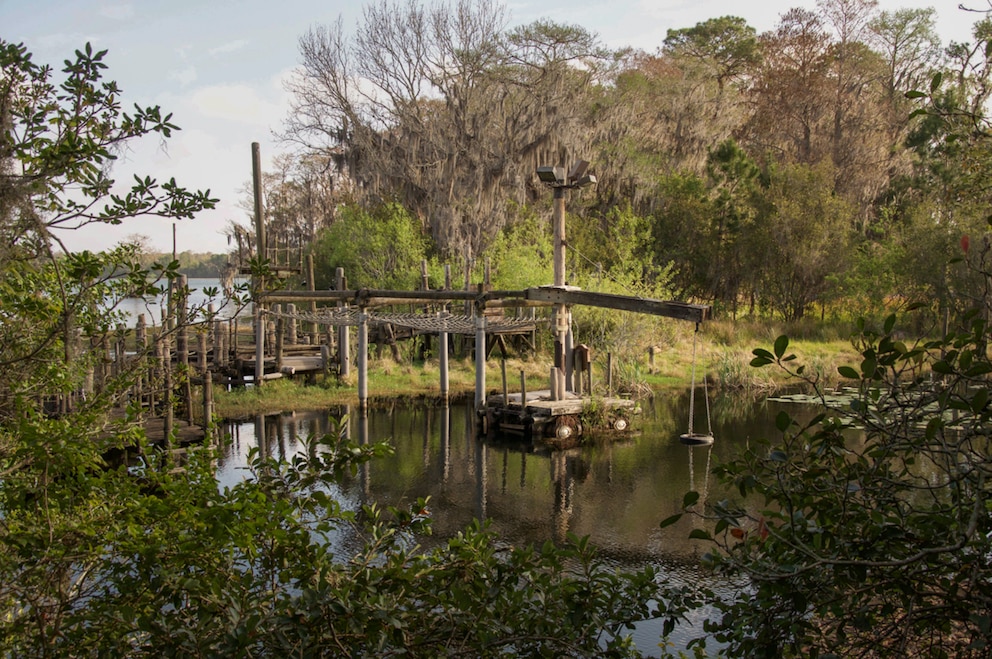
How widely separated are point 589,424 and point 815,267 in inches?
685

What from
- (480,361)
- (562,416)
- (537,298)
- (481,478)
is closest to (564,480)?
(481,478)

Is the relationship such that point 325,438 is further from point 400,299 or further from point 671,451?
point 400,299

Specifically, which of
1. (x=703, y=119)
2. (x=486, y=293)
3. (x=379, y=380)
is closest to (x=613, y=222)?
(x=703, y=119)

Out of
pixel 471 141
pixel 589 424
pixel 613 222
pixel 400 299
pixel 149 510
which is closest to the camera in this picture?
pixel 149 510

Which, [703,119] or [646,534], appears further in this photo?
[703,119]

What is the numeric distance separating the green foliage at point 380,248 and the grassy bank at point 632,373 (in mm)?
4751

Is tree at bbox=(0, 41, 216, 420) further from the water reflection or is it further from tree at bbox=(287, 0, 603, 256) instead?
tree at bbox=(287, 0, 603, 256)

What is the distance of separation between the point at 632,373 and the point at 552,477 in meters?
8.07

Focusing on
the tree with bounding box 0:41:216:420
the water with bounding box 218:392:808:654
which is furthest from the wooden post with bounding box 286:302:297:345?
the tree with bounding box 0:41:216:420

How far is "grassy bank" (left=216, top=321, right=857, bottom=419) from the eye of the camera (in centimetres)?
2103

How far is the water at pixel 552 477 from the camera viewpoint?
1077 centimetres

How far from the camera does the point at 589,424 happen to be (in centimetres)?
1688

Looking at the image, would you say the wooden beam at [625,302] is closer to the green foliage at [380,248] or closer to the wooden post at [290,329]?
the wooden post at [290,329]

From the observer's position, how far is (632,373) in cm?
2170
